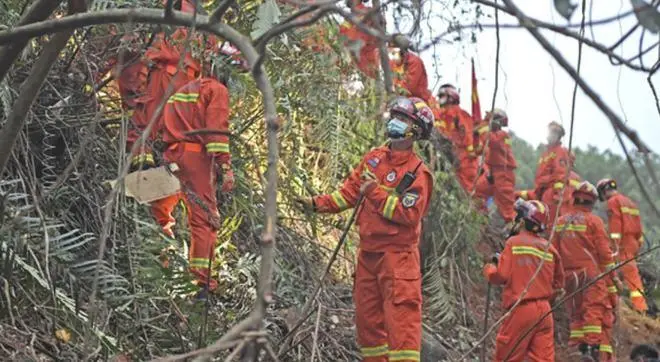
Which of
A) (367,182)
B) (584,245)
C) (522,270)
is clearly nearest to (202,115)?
(367,182)

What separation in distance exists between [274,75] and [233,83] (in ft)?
2.50

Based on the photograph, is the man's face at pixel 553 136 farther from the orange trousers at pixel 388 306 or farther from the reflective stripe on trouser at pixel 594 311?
the orange trousers at pixel 388 306

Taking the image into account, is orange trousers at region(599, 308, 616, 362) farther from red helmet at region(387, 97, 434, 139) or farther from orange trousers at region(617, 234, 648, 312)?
red helmet at region(387, 97, 434, 139)

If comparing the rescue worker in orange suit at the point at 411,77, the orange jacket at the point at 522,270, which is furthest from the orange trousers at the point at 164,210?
the orange jacket at the point at 522,270

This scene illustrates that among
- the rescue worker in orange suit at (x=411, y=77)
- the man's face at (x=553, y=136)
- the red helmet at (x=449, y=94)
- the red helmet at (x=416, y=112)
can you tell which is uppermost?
the red helmet at (x=449, y=94)

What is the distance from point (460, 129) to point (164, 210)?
25.5 feet

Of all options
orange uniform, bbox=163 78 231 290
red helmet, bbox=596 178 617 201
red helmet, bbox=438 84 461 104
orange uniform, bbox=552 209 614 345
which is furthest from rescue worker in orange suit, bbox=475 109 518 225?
orange uniform, bbox=163 78 231 290

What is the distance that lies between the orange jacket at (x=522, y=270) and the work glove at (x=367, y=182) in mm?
1879

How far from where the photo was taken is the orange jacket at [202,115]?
26.1 ft

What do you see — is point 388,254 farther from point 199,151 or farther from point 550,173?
point 550,173

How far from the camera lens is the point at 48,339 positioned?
6.59 metres

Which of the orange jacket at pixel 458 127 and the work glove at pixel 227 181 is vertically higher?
the orange jacket at pixel 458 127

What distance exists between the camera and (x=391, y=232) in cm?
789

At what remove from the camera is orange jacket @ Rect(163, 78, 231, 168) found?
796 cm
